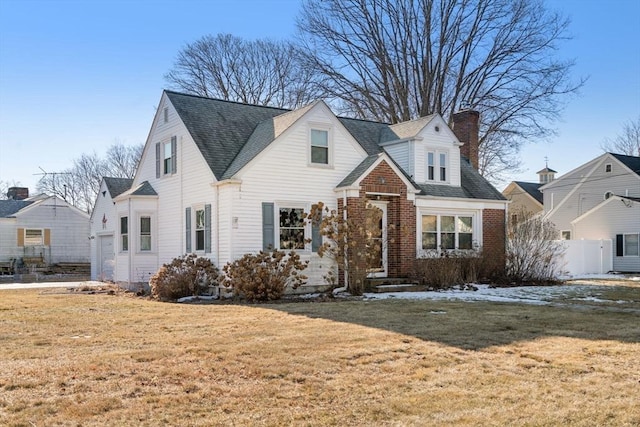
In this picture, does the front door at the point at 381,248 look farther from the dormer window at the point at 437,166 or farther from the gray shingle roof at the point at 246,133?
the dormer window at the point at 437,166

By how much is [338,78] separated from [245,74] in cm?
729

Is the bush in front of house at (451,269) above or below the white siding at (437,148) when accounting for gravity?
below

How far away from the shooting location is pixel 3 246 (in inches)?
1312

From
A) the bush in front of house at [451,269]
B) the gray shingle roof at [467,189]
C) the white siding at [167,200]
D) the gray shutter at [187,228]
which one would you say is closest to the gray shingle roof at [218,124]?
the white siding at [167,200]

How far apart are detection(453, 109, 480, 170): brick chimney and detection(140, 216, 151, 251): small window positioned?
1287 centimetres

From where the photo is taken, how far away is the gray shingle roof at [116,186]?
77.7ft

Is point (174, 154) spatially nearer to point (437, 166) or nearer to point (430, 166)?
point (430, 166)

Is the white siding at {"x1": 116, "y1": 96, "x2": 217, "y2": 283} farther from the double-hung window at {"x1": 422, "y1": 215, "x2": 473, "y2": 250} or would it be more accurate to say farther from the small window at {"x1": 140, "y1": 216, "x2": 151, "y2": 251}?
the double-hung window at {"x1": 422, "y1": 215, "x2": 473, "y2": 250}

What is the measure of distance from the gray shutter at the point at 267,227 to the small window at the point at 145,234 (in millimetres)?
5344

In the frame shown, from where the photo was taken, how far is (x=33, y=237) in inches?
1345

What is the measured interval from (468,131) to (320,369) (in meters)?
19.6

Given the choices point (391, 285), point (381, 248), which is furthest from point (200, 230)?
point (391, 285)

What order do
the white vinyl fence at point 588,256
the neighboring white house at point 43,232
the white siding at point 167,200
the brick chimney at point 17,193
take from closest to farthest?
1. the white siding at point 167,200
2. the white vinyl fence at point 588,256
3. the neighboring white house at point 43,232
4. the brick chimney at point 17,193

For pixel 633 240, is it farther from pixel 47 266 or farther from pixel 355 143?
pixel 47 266
